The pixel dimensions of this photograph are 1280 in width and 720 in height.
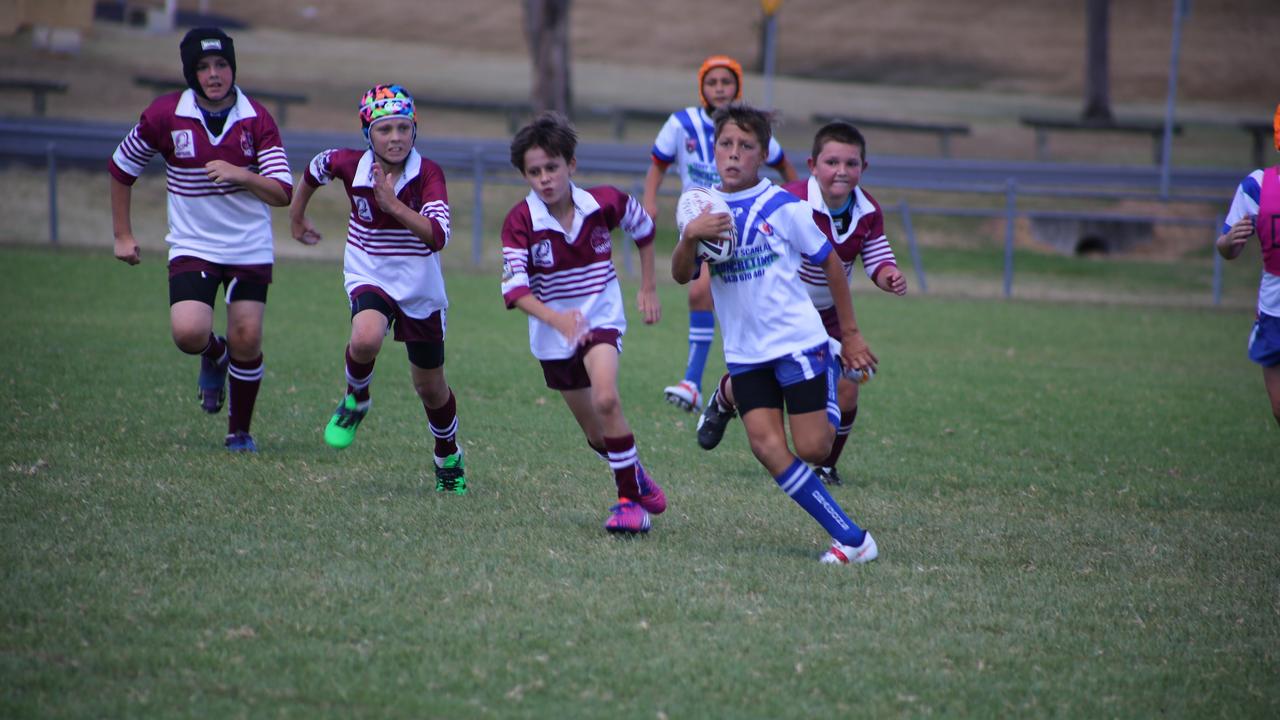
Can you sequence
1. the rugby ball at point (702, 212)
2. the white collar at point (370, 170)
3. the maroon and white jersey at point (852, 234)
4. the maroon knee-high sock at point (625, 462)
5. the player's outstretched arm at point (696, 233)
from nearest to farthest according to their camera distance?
the player's outstretched arm at point (696, 233), the rugby ball at point (702, 212), the maroon knee-high sock at point (625, 462), the white collar at point (370, 170), the maroon and white jersey at point (852, 234)

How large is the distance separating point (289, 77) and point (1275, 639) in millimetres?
38749

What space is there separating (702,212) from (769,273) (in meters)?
0.43

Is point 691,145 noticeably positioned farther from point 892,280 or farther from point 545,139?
point 545,139

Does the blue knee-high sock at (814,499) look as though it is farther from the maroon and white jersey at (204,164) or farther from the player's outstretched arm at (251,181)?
the maroon and white jersey at (204,164)

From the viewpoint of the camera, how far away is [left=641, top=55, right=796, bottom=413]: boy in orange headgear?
916cm

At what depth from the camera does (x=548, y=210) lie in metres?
5.96

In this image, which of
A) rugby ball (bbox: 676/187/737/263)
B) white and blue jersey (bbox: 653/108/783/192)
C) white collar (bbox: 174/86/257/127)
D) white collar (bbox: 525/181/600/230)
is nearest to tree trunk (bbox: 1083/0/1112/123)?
white and blue jersey (bbox: 653/108/783/192)

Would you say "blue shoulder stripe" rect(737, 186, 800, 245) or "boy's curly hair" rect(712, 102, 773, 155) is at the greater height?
"boy's curly hair" rect(712, 102, 773, 155)

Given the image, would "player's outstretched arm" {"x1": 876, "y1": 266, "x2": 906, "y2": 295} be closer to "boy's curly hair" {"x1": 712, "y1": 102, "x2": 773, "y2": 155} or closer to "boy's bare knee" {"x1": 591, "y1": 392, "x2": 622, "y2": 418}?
"boy's curly hair" {"x1": 712, "y1": 102, "x2": 773, "y2": 155}

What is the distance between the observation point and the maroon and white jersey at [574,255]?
5.91m

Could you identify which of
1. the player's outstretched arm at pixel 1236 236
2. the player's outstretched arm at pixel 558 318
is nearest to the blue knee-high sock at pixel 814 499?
the player's outstretched arm at pixel 558 318

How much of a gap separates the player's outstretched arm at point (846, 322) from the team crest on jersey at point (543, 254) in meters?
1.23

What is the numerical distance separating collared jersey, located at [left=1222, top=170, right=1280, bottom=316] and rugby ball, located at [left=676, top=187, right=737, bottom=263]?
293 cm

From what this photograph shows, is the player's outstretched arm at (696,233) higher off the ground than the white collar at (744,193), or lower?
lower
